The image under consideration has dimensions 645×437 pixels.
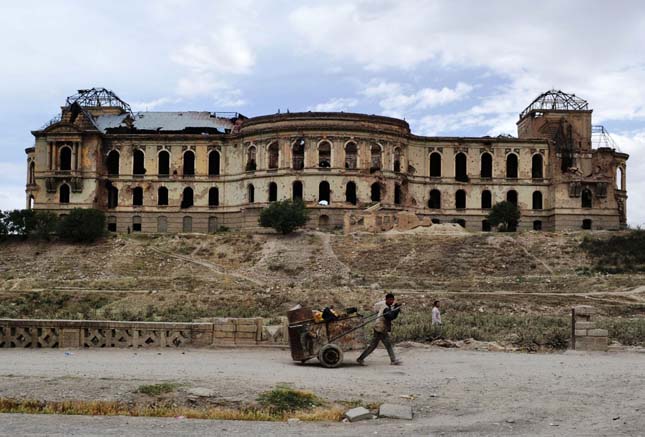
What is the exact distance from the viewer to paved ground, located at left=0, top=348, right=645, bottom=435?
36.1 feet

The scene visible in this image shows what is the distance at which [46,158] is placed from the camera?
6600 centimetres

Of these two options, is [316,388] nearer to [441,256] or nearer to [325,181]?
[441,256]

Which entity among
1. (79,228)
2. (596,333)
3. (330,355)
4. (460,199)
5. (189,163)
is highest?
(189,163)

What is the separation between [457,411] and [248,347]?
8.64m

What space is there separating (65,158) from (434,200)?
32.2 metres

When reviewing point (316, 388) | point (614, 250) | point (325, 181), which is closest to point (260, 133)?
point (325, 181)

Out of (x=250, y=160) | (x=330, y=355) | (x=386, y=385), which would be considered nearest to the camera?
(x=386, y=385)

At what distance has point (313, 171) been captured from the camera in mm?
63625

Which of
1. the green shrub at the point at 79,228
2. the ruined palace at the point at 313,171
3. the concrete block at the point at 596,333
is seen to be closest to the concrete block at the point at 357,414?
the concrete block at the point at 596,333

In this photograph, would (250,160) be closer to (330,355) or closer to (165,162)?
(165,162)

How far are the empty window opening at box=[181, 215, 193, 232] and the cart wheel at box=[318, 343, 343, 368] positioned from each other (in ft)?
168

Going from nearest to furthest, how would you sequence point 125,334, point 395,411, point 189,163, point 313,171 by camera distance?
point 395,411 → point 125,334 → point 313,171 → point 189,163

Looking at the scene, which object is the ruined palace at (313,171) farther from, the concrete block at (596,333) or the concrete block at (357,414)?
the concrete block at (357,414)

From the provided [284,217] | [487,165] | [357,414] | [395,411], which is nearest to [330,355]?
[395,411]
